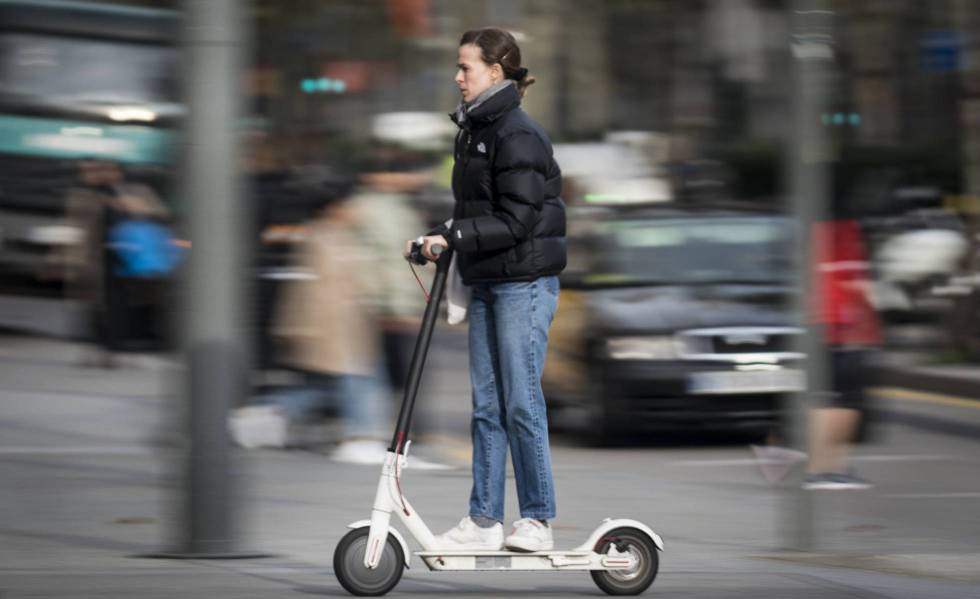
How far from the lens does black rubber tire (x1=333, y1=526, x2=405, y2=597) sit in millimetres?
6188

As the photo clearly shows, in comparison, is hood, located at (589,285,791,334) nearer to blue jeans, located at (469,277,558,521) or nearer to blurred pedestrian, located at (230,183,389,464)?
blurred pedestrian, located at (230,183,389,464)

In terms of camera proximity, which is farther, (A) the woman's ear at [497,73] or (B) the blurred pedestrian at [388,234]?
(B) the blurred pedestrian at [388,234]

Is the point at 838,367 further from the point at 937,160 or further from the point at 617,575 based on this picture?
the point at 937,160

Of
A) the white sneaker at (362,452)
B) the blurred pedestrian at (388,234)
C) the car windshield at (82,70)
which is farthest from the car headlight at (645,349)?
the car windshield at (82,70)

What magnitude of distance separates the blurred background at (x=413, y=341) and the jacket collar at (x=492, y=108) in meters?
1.24

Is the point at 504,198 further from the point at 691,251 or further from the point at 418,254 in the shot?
the point at 691,251

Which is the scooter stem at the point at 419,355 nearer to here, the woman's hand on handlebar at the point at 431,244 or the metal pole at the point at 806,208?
the woman's hand on handlebar at the point at 431,244

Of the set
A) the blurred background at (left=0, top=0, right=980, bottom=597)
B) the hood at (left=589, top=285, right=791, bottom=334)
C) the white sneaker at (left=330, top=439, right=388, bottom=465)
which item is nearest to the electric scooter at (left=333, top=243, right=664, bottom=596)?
the blurred background at (left=0, top=0, right=980, bottom=597)

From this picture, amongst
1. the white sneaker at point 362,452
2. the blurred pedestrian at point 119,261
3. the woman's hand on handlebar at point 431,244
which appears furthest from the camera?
the blurred pedestrian at point 119,261

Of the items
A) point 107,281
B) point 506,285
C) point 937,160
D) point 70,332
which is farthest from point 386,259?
point 937,160

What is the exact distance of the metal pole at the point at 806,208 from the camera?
293 inches

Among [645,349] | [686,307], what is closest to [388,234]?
[645,349]

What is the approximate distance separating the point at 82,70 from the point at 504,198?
49.3 feet

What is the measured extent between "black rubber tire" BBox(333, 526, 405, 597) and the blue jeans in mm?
340
